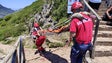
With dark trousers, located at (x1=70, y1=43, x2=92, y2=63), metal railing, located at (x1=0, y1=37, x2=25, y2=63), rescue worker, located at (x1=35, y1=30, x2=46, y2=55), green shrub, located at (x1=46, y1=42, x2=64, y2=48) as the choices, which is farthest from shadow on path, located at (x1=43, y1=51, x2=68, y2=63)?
dark trousers, located at (x1=70, y1=43, x2=92, y2=63)

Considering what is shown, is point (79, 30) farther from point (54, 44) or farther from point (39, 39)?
point (54, 44)

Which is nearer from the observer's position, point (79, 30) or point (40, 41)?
point (79, 30)

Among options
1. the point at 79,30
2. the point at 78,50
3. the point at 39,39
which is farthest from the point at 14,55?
the point at 39,39

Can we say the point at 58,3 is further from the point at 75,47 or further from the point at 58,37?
the point at 75,47

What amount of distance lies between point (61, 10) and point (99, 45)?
7.53 m

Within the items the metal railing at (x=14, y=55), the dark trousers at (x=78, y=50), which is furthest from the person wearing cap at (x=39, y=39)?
the dark trousers at (x=78, y=50)

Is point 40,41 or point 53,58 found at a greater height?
point 40,41

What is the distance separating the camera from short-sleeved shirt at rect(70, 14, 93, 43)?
23.5 feet

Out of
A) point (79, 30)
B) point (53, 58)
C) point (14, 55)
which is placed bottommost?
point (53, 58)

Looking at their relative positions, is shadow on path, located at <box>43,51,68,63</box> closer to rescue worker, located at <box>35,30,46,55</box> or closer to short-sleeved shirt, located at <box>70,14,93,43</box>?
rescue worker, located at <box>35,30,46,55</box>

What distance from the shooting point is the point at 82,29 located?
722 centimetres

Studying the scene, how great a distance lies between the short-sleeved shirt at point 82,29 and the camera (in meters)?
7.17

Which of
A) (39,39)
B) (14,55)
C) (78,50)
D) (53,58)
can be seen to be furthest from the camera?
(39,39)

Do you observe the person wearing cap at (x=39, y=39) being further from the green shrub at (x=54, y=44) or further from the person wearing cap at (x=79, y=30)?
the person wearing cap at (x=79, y=30)
